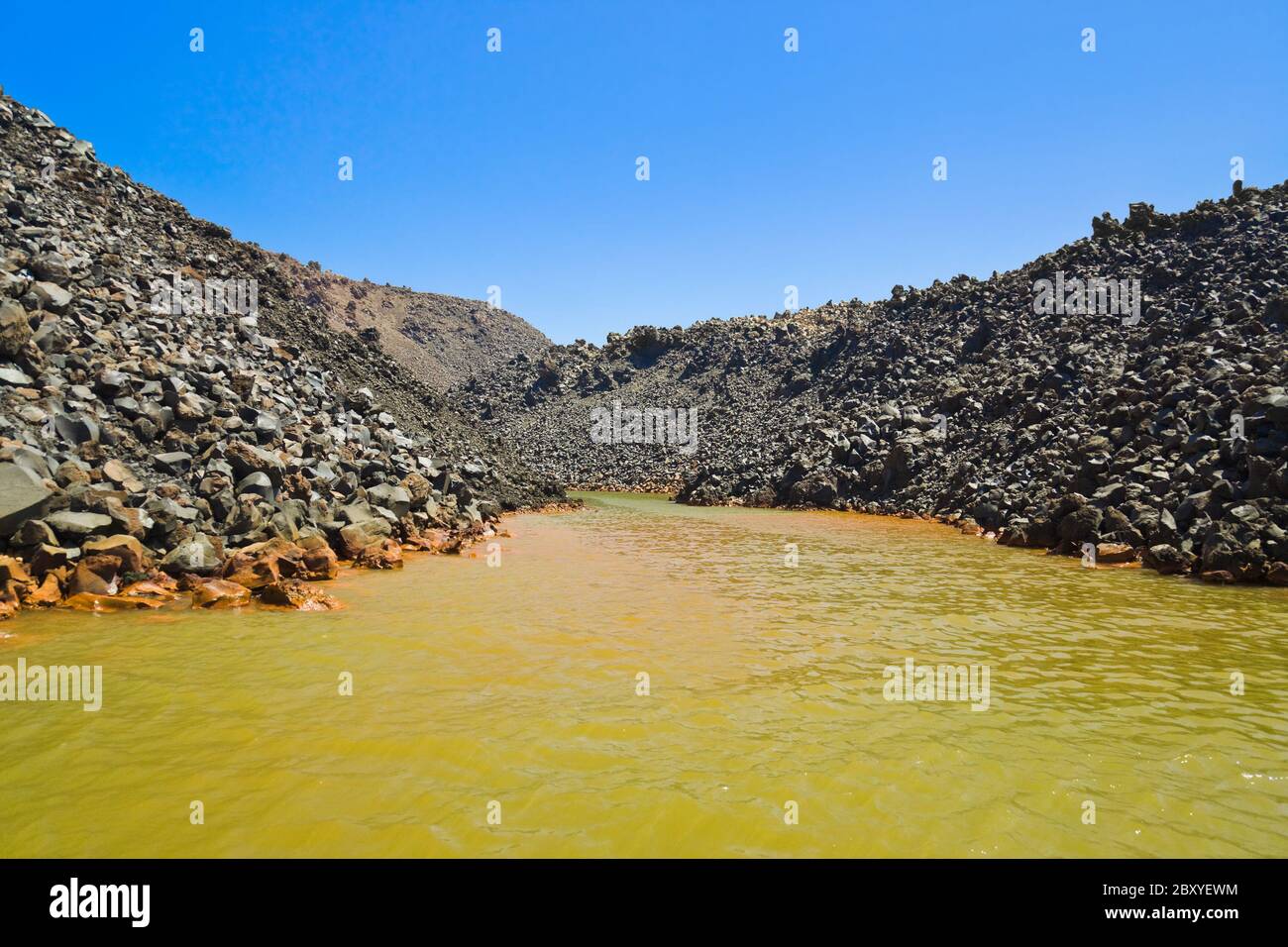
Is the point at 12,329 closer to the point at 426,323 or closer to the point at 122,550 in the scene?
the point at 122,550

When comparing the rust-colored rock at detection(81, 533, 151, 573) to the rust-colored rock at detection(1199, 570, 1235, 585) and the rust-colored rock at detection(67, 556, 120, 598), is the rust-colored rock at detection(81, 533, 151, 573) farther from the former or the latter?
the rust-colored rock at detection(1199, 570, 1235, 585)

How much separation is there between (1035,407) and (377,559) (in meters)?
26.7

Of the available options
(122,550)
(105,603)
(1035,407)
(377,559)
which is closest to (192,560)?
(122,550)

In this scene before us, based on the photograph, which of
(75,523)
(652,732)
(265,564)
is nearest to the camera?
(652,732)

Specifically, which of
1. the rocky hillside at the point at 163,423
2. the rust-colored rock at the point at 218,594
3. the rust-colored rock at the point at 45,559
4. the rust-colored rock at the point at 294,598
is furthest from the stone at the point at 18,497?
the rust-colored rock at the point at 294,598

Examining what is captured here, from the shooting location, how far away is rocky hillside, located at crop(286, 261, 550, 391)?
101000 mm

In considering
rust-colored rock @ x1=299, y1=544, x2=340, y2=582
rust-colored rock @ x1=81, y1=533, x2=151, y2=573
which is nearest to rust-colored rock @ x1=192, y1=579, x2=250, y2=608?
rust-colored rock @ x1=81, y1=533, x2=151, y2=573

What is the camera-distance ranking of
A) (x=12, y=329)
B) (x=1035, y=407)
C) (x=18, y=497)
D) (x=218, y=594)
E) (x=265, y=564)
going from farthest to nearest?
1. (x=1035, y=407)
2. (x=12, y=329)
3. (x=265, y=564)
4. (x=218, y=594)
5. (x=18, y=497)

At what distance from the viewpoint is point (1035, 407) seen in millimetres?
29156

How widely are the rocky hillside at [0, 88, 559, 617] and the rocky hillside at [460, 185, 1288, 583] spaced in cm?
1749

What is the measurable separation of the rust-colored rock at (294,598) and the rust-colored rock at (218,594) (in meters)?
0.31

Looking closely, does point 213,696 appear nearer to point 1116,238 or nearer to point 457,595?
point 457,595

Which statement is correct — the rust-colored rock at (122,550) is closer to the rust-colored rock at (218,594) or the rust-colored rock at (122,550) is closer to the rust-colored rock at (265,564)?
the rust-colored rock at (218,594)

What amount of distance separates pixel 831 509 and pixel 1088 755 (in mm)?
28650
